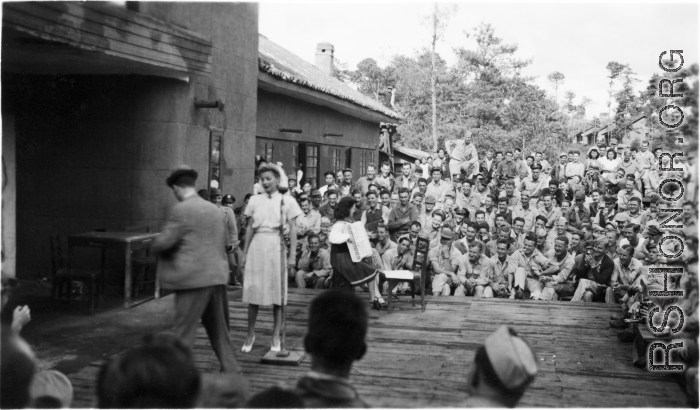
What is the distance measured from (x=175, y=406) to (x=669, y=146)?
4053 millimetres

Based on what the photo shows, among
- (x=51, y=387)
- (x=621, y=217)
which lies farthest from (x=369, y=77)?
(x=51, y=387)

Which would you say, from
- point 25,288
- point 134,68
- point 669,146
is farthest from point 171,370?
point 25,288

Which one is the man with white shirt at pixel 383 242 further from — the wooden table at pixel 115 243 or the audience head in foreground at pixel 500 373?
the audience head in foreground at pixel 500 373

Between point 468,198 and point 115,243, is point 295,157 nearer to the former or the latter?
point 468,198

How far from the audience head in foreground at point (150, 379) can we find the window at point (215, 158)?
25.2ft

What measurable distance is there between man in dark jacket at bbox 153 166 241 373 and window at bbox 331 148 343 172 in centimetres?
1080

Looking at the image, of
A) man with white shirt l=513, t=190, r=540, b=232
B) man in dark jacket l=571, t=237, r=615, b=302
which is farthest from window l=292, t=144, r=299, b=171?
man in dark jacket l=571, t=237, r=615, b=302

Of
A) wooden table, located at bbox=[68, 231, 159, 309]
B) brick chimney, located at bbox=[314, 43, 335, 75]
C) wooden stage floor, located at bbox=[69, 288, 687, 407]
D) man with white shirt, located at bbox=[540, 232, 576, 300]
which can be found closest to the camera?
wooden stage floor, located at bbox=[69, 288, 687, 407]

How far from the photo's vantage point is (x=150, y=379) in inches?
89.7

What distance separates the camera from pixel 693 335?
514 centimetres

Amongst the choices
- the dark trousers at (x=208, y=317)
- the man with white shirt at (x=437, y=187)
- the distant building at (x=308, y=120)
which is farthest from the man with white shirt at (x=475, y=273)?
the dark trousers at (x=208, y=317)

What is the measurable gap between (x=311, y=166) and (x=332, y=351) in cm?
1203

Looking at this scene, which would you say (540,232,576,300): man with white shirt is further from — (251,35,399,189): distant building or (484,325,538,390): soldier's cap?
(484,325,538,390): soldier's cap

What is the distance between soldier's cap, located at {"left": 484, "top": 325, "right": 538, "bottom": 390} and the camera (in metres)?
2.65
